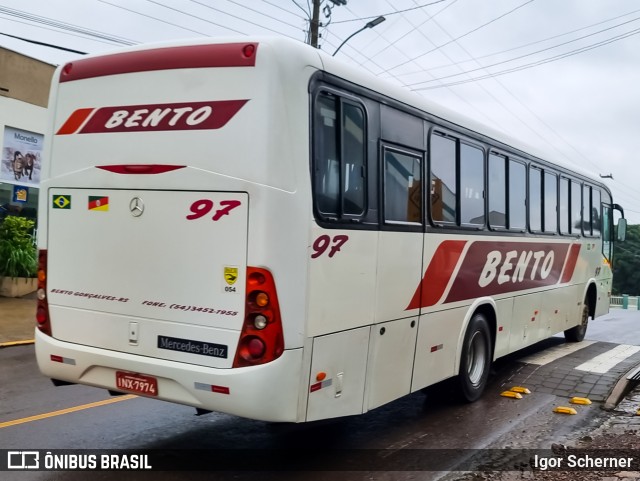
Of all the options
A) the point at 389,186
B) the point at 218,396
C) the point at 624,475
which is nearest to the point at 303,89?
the point at 389,186

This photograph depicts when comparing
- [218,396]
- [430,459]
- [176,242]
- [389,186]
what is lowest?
[430,459]

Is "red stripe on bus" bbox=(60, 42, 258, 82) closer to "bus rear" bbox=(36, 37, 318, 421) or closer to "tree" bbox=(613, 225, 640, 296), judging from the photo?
"bus rear" bbox=(36, 37, 318, 421)

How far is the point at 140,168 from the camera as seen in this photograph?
15.7ft

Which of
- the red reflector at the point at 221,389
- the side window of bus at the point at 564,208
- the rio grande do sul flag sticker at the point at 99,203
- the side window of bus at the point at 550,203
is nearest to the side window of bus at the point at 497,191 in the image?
the side window of bus at the point at 550,203

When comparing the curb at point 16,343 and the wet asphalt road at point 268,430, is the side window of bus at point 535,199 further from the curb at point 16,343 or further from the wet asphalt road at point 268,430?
the curb at point 16,343

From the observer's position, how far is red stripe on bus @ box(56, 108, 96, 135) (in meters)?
5.15

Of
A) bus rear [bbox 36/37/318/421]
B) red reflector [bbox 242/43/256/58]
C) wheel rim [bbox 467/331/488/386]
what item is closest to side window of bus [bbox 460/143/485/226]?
wheel rim [bbox 467/331/488/386]

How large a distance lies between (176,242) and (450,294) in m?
3.28

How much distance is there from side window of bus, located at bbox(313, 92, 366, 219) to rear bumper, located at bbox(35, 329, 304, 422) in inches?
47.2

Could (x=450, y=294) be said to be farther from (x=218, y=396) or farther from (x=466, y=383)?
(x=218, y=396)

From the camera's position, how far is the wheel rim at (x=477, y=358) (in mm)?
7544

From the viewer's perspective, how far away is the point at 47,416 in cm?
629

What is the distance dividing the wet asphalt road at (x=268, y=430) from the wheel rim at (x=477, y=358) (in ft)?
1.03

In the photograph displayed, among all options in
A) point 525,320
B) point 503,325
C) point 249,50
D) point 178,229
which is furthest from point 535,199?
point 178,229
